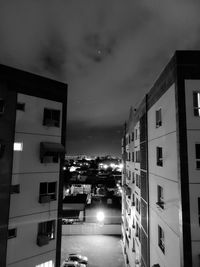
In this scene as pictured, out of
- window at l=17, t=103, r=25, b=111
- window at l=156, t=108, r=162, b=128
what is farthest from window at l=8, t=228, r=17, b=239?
window at l=156, t=108, r=162, b=128

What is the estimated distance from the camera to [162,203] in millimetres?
9594

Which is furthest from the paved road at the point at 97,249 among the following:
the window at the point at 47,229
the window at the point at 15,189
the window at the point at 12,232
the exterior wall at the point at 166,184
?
the window at the point at 15,189

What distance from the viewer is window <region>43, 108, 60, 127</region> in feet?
34.2

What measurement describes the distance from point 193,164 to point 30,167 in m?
7.43

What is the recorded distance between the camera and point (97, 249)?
→ 72.5 feet

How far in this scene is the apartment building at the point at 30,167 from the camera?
29.0 feet

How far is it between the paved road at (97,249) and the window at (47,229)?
36.0ft

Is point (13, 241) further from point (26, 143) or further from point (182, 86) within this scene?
point (182, 86)

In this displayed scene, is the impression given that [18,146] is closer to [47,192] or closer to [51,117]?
[51,117]

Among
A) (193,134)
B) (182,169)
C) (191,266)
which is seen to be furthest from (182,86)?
(191,266)

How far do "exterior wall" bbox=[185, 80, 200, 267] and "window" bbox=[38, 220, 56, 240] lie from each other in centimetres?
683

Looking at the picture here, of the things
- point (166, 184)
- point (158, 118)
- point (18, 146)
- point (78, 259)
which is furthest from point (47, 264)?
point (78, 259)

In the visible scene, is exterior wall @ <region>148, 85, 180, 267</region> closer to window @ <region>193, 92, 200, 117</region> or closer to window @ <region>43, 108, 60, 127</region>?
window @ <region>193, 92, 200, 117</region>

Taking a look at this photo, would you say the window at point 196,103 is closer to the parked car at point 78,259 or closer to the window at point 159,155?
the window at point 159,155
